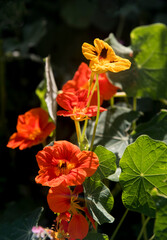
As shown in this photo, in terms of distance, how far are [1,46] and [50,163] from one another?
0.87 m

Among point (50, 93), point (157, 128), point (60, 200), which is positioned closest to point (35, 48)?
point (50, 93)

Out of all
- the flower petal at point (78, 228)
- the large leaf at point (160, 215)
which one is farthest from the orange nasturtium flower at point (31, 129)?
the large leaf at point (160, 215)

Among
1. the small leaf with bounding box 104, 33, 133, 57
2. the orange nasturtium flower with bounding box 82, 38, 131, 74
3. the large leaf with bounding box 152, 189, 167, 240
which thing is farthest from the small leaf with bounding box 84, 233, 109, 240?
the small leaf with bounding box 104, 33, 133, 57

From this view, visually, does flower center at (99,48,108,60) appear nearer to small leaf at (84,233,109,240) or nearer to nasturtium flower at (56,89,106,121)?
nasturtium flower at (56,89,106,121)

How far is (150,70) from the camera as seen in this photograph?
999 mm

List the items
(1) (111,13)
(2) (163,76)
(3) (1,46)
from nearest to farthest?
(2) (163,76)
(3) (1,46)
(1) (111,13)

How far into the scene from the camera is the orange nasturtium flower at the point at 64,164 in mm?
667

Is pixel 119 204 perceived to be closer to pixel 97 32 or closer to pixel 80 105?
pixel 80 105

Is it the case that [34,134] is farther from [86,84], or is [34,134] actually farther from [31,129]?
[86,84]

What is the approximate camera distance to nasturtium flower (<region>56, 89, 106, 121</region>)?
77 cm

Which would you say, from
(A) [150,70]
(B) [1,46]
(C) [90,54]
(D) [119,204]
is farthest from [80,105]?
(B) [1,46]

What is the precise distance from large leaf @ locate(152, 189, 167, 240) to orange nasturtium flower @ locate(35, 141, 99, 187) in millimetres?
146

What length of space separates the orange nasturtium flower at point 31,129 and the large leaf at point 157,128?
265mm

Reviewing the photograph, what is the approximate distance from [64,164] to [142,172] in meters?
0.19
